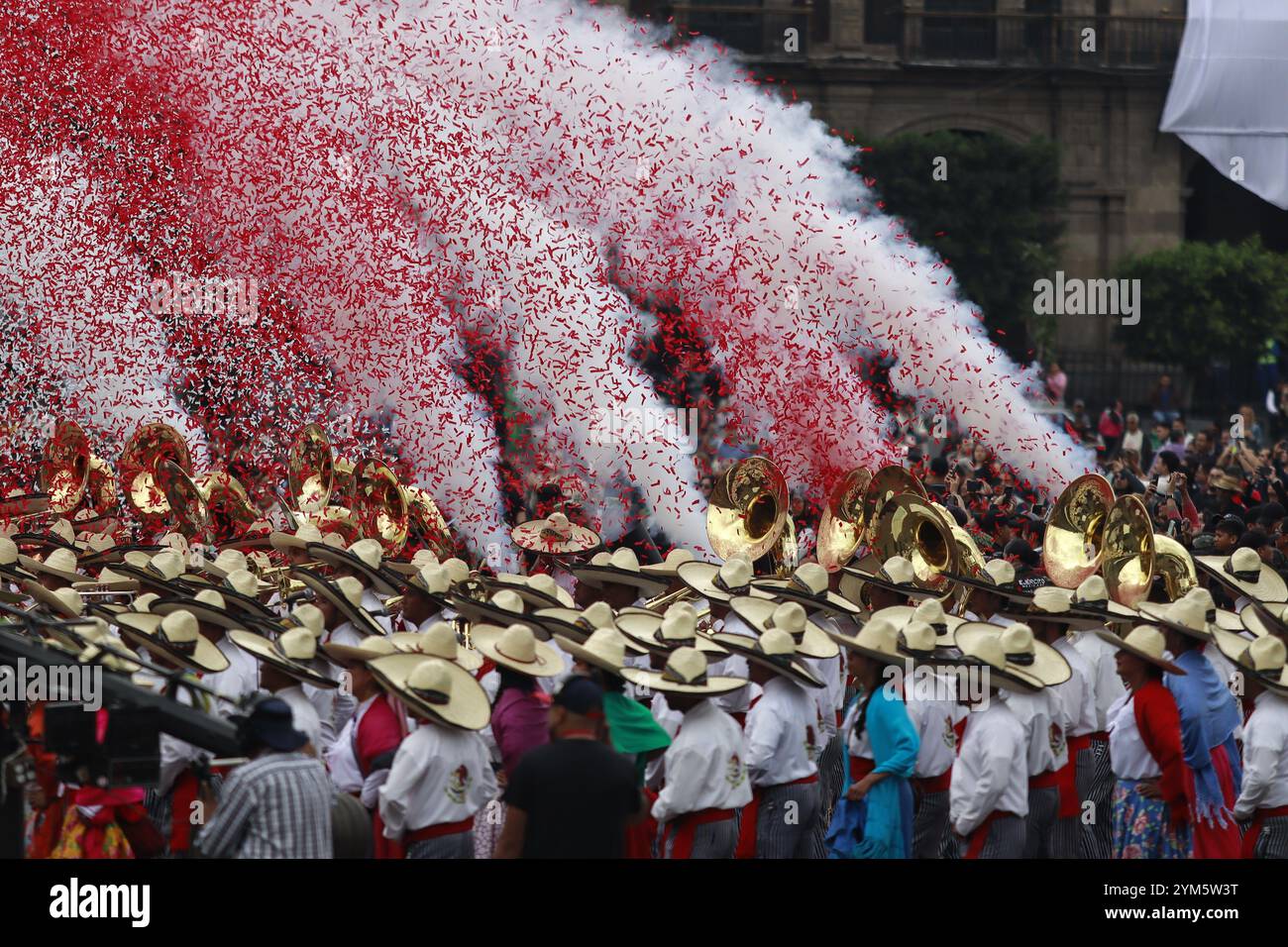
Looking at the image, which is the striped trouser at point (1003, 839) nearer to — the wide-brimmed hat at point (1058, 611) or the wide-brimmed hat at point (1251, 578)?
the wide-brimmed hat at point (1058, 611)

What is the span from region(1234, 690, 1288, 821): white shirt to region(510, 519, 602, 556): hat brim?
534cm

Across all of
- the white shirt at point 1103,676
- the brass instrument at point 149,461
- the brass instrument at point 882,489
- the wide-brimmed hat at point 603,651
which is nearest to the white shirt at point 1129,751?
the white shirt at point 1103,676

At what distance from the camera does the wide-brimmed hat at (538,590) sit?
10.5m

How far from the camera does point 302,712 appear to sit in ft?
27.9

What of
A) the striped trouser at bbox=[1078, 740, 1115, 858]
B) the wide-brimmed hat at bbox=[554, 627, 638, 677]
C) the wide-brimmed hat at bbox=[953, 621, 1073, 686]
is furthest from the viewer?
the striped trouser at bbox=[1078, 740, 1115, 858]

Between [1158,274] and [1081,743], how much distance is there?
84.0 ft

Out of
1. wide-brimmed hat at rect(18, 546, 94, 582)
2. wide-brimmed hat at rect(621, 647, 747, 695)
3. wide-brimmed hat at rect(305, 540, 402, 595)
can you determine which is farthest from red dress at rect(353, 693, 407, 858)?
wide-brimmed hat at rect(18, 546, 94, 582)

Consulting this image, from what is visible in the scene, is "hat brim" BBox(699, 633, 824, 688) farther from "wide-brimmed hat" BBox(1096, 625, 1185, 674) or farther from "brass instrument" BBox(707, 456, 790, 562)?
"brass instrument" BBox(707, 456, 790, 562)

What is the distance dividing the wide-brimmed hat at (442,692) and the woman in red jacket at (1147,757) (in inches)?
122

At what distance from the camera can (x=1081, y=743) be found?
33.0 feet

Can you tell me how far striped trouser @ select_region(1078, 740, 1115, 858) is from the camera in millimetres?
9859
